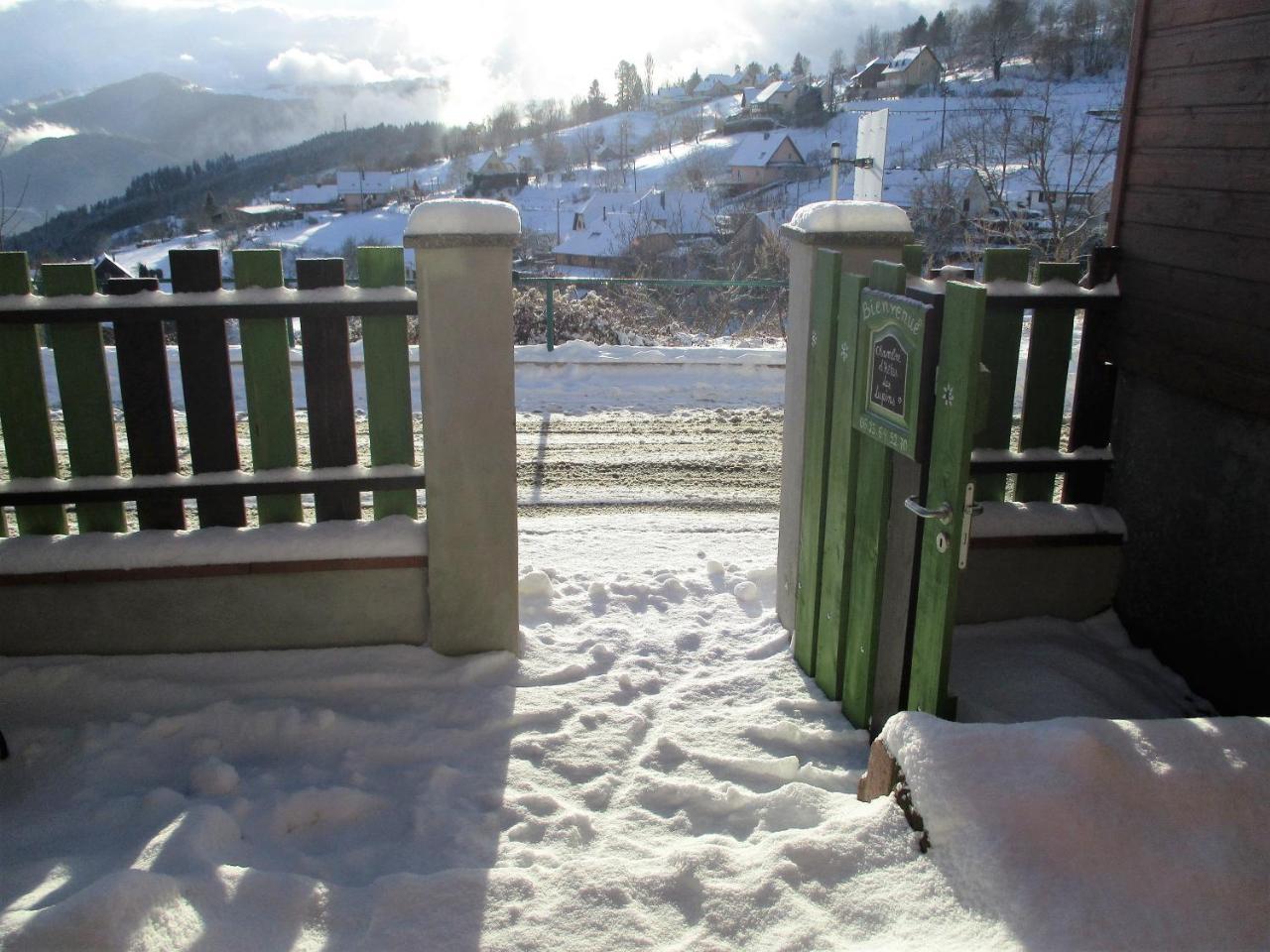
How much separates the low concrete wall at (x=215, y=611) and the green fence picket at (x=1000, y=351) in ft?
8.94

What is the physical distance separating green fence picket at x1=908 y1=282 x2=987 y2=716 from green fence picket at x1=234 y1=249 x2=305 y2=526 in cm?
261

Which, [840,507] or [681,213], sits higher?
[681,213]

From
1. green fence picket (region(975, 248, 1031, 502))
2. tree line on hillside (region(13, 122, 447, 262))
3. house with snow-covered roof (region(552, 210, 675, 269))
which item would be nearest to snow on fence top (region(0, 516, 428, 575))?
green fence picket (region(975, 248, 1031, 502))

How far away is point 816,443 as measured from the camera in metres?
4.25

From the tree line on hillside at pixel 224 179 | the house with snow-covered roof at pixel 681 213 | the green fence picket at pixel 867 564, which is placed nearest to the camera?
the green fence picket at pixel 867 564

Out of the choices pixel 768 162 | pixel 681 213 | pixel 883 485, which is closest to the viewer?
pixel 883 485

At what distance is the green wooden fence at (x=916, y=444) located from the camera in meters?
3.14

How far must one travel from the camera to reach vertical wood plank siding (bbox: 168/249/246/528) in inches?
164

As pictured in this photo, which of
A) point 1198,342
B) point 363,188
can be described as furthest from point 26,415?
point 363,188

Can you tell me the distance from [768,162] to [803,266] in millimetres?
91141

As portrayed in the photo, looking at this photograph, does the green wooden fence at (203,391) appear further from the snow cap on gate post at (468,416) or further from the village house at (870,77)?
the village house at (870,77)

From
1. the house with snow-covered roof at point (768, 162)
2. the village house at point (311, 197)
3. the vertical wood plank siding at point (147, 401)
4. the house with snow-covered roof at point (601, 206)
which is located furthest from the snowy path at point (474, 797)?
the village house at point (311, 197)

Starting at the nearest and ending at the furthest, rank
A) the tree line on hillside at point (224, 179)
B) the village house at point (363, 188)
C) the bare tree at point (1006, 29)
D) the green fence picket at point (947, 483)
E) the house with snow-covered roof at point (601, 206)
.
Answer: the green fence picket at point (947, 483), the house with snow-covered roof at point (601, 206), the tree line on hillside at point (224, 179), the village house at point (363, 188), the bare tree at point (1006, 29)

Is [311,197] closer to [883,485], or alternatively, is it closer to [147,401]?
[147,401]
